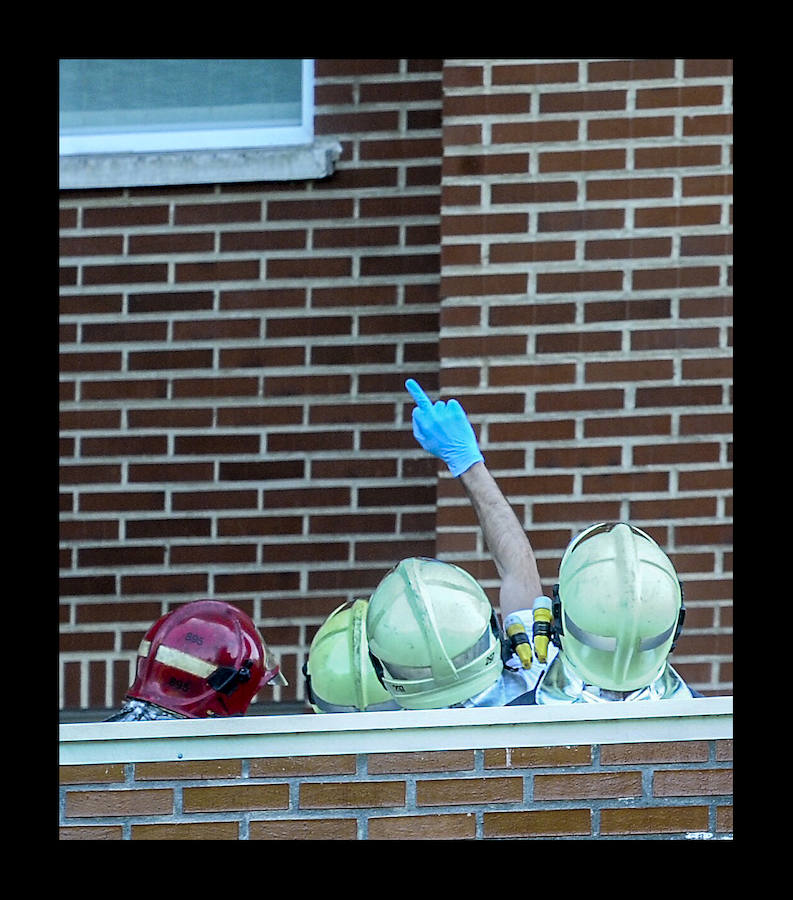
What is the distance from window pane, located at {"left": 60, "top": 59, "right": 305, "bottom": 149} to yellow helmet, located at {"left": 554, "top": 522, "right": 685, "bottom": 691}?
2.66 metres

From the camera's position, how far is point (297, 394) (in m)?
6.34

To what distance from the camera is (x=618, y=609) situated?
4.39 meters

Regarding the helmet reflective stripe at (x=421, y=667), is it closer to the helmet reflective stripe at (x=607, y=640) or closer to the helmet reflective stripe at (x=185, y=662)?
the helmet reflective stripe at (x=607, y=640)

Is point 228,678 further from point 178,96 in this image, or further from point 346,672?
point 178,96

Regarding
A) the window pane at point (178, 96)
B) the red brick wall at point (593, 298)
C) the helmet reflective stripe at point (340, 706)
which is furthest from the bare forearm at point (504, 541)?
the window pane at point (178, 96)

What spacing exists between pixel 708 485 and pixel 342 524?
4.60 feet

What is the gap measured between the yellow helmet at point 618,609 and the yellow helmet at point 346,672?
2.29ft

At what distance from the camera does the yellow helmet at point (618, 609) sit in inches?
173

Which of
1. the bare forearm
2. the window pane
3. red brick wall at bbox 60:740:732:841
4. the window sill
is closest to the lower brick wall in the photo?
red brick wall at bbox 60:740:732:841

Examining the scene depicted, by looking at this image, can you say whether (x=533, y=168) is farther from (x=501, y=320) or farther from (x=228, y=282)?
(x=228, y=282)

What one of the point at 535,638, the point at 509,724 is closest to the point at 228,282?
the point at 535,638

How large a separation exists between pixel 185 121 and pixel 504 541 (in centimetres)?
226

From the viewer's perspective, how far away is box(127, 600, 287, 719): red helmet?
16.1 ft

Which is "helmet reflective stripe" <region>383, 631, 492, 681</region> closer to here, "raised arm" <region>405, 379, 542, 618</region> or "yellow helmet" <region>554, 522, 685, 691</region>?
"yellow helmet" <region>554, 522, 685, 691</region>
